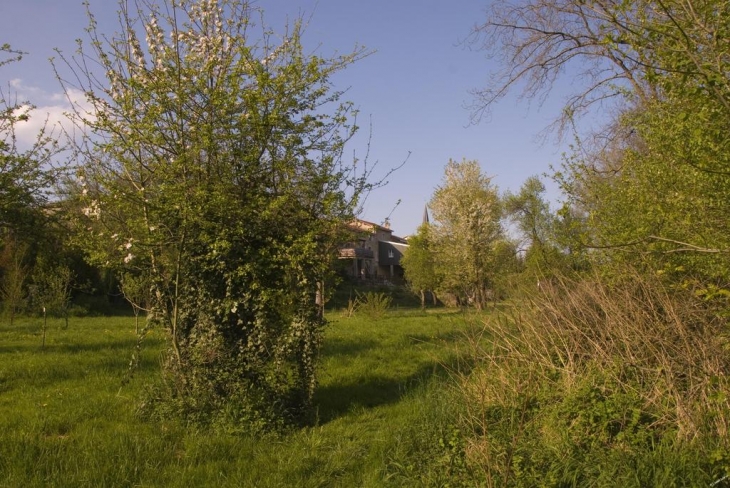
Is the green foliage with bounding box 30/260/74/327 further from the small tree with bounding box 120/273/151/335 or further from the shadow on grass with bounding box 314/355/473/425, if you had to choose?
the shadow on grass with bounding box 314/355/473/425

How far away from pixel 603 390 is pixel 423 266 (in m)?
32.1

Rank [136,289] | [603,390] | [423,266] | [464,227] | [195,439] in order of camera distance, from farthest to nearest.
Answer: [423,266], [464,227], [136,289], [195,439], [603,390]

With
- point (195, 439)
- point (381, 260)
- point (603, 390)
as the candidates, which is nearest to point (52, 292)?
point (195, 439)

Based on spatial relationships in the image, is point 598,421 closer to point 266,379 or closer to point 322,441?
point 322,441

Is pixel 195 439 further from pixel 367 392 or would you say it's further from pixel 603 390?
pixel 603 390

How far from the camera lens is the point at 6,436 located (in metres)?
5.82

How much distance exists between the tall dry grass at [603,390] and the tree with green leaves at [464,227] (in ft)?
74.5

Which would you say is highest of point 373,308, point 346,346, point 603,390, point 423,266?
point 423,266

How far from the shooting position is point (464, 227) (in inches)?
1284

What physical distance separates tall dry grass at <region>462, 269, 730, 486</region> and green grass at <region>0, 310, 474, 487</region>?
0.61 meters

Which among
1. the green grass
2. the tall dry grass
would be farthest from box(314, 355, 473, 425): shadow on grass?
the tall dry grass

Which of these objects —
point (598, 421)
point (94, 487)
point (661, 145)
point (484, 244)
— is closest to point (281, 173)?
point (94, 487)

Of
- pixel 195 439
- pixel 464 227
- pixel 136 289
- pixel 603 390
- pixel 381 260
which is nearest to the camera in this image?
pixel 603 390

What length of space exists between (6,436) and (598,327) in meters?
6.57
